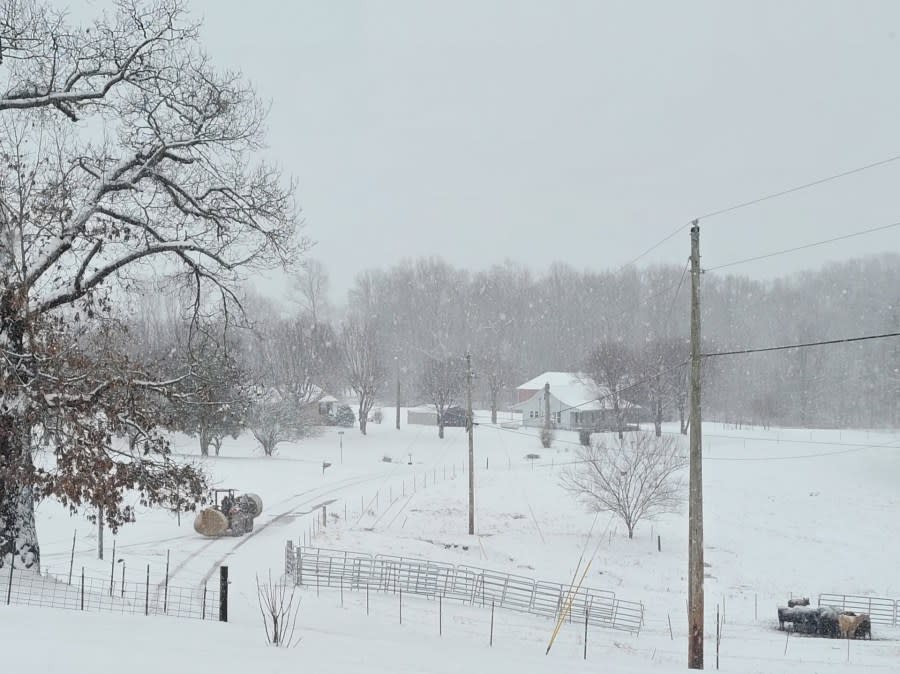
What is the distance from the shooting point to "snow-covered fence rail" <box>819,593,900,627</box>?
2511 centimetres

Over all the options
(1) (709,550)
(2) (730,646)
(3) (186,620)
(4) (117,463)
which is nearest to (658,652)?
(2) (730,646)

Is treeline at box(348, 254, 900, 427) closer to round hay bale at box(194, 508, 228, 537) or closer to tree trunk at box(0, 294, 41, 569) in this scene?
round hay bale at box(194, 508, 228, 537)

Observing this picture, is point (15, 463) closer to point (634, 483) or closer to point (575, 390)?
point (634, 483)

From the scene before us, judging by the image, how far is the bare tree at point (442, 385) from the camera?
242 ft

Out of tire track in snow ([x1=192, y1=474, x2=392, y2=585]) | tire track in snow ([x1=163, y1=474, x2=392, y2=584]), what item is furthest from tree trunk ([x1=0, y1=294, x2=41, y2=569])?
tire track in snow ([x1=163, y1=474, x2=392, y2=584])

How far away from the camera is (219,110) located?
14.0 meters

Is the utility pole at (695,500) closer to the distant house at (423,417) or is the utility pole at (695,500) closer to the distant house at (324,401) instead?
the distant house at (324,401)

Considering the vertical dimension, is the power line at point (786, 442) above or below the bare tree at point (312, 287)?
below

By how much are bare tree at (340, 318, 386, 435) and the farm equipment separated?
130 ft

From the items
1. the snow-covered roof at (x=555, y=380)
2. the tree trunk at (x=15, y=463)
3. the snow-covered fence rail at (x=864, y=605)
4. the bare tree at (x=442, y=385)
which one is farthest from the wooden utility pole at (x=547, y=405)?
the tree trunk at (x=15, y=463)

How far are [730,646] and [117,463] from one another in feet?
53.5

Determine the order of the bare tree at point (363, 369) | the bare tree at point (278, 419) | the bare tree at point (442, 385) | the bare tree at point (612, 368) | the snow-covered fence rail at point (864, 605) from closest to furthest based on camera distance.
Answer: the snow-covered fence rail at point (864, 605) < the bare tree at point (278, 419) < the bare tree at point (612, 368) < the bare tree at point (363, 369) < the bare tree at point (442, 385)

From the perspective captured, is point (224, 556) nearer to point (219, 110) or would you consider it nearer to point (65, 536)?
point (65, 536)

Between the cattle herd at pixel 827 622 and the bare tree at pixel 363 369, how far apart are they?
171 feet
